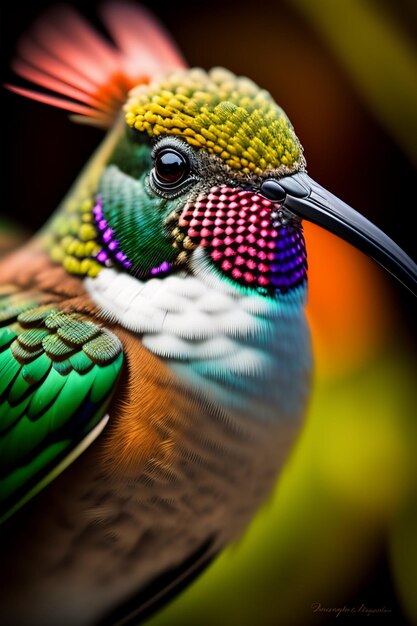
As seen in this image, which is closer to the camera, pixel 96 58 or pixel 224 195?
pixel 224 195

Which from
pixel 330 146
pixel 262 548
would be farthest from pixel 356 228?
pixel 262 548

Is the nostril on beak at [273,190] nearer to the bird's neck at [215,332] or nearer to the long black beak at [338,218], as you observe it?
the long black beak at [338,218]

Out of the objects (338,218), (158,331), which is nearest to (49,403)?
(158,331)

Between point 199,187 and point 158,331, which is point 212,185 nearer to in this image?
point 199,187

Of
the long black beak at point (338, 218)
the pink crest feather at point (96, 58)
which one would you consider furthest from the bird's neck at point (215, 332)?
the pink crest feather at point (96, 58)

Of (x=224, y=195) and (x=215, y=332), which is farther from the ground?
(x=224, y=195)

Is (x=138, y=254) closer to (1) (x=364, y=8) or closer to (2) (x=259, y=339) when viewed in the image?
(2) (x=259, y=339)
